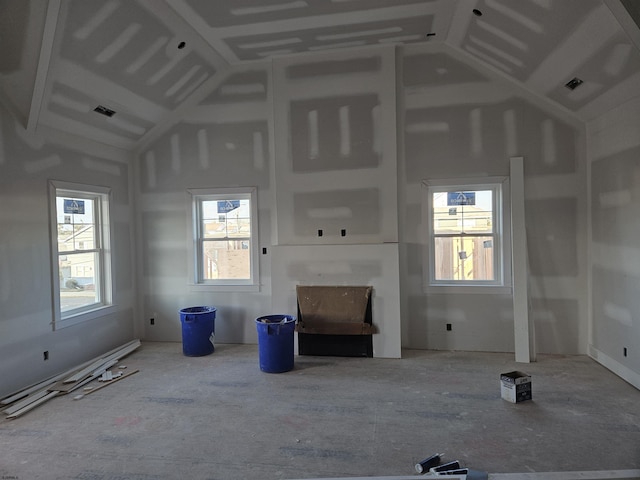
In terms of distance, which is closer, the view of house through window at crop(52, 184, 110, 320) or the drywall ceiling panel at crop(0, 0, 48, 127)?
the drywall ceiling panel at crop(0, 0, 48, 127)

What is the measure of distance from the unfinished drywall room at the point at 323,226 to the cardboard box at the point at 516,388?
0.27ft

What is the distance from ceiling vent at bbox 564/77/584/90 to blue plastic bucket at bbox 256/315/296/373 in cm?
385

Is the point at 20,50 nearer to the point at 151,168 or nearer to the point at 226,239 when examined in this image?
the point at 151,168

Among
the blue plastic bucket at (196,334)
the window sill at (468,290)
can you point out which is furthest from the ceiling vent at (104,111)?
the window sill at (468,290)

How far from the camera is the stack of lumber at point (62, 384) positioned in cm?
366

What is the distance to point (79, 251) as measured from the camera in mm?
4961

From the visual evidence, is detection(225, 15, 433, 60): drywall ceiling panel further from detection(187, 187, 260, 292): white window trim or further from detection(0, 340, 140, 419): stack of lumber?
detection(0, 340, 140, 419): stack of lumber

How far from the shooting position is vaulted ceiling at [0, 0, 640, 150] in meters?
3.41

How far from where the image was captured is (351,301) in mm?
5039

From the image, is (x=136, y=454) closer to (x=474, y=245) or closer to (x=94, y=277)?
(x=94, y=277)

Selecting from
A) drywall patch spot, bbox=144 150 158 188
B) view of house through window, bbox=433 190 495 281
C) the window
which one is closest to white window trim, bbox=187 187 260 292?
drywall patch spot, bbox=144 150 158 188

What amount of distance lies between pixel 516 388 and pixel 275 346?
2374 millimetres

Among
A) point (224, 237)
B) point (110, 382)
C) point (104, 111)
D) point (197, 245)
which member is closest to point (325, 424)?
point (110, 382)

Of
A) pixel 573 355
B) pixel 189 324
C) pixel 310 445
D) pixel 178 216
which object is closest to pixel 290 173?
pixel 178 216
